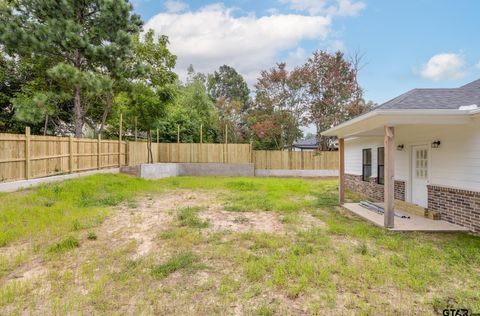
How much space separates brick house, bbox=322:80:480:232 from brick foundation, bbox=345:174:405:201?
39 mm

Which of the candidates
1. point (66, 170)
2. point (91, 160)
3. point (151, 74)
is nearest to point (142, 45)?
point (151, 74)

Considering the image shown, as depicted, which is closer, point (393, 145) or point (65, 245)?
point (65, 245)

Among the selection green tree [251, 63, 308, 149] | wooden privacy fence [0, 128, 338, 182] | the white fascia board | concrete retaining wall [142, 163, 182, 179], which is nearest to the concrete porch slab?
the white fascia board

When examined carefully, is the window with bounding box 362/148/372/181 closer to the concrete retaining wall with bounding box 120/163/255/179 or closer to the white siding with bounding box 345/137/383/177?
the white siding with bounding box 345/137/383/177

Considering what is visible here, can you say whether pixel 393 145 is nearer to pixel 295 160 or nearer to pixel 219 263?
pixel 219 263

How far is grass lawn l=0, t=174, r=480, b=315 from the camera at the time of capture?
297cm

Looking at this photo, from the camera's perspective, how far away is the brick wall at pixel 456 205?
18.0ft

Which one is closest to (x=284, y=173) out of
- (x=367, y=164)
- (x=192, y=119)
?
(x=367, y=164)

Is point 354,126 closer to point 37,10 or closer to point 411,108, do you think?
point 411,108

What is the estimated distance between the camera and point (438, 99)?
6.50 m

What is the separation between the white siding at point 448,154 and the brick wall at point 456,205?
136 millimetres

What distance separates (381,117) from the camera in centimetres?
560

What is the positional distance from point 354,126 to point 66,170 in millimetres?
9751

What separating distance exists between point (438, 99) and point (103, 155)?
12.3 meters
